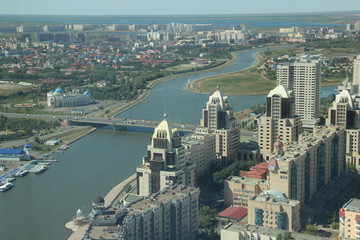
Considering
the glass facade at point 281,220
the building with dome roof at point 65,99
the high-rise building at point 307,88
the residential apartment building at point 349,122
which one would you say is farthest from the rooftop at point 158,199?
the building with dome roof at point 65,99

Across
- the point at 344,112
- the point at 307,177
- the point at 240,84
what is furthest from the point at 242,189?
the point at 240,84

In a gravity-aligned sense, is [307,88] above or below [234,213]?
above

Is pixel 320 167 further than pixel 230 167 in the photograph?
No

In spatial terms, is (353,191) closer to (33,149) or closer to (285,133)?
(285,133)

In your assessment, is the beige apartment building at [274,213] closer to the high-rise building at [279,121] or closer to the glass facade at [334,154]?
the glass facade at [334,154]

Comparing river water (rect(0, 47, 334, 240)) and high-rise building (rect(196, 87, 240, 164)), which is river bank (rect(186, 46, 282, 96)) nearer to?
river water (rect(0, 47, 334, 240))

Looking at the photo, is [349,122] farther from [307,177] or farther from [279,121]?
[307,177]
